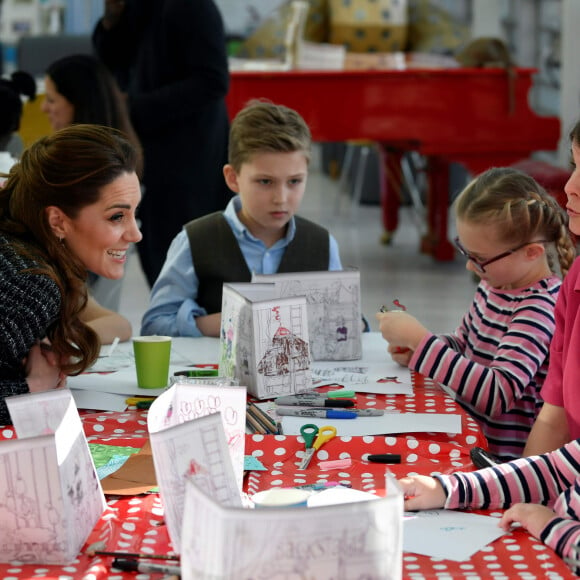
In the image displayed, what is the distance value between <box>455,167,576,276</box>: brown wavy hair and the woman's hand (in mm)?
777

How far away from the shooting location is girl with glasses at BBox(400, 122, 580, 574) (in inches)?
43.4

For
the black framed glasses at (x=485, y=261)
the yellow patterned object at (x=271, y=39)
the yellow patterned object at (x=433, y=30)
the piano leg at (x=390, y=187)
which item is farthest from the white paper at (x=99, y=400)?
the yellow patterned object at (x=271, y=39)

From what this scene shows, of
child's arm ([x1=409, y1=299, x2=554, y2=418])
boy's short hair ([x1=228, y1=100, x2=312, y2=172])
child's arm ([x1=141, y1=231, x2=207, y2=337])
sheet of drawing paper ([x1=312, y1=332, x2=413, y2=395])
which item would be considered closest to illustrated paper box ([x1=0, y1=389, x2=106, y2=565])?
sheet of drawing paper ([x1=312, y1=332, x2=413, y2=395])

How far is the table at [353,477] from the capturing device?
1.03 meters

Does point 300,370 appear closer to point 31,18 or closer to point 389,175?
point 389,175

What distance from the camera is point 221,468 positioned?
102 centimetres

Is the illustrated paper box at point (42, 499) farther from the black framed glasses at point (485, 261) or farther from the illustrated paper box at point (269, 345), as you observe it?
the black framed glasses at point (485, 261)

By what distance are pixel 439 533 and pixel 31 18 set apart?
9003mm

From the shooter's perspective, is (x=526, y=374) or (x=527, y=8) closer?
(x=526, y=374)

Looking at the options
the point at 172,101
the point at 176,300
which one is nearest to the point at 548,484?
the point at 176,300

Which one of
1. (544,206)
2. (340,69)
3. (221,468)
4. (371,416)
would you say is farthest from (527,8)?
(221,468)

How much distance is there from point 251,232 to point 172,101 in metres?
1.21

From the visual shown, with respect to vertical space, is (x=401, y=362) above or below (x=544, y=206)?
below

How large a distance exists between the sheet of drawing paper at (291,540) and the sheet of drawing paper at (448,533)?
19 cm
